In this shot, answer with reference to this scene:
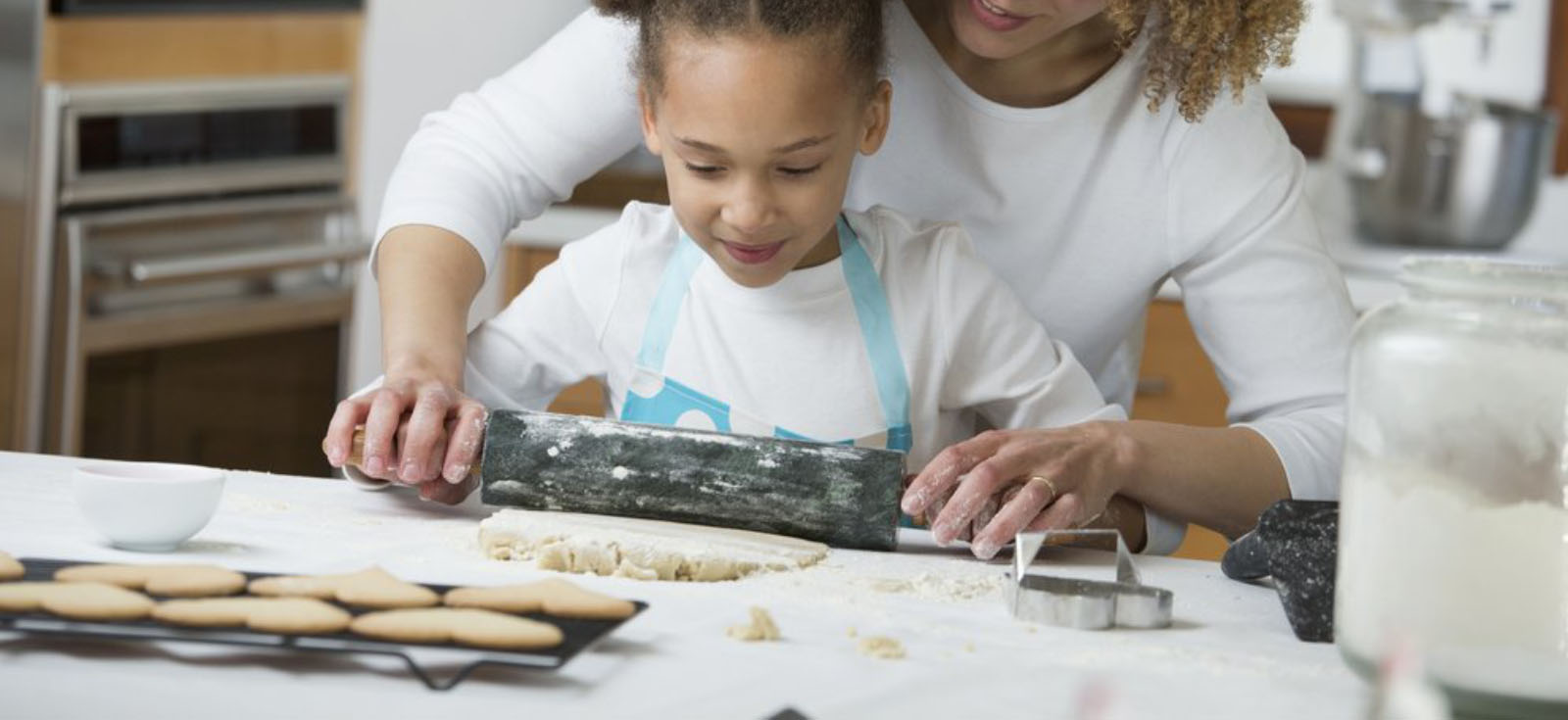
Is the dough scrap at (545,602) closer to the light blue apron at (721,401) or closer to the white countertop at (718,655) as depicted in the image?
the white countertop at (718,655)

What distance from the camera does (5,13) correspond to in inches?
99.7

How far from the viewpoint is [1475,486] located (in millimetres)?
864

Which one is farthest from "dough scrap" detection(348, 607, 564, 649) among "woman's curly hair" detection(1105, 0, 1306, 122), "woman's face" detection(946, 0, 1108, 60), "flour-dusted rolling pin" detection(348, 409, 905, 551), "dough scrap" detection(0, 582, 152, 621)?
"woman's curly hair" detection(1105, 0, 1306, 122)

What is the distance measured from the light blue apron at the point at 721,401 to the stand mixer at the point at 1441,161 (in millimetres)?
1661

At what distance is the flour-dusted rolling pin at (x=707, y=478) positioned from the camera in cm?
126

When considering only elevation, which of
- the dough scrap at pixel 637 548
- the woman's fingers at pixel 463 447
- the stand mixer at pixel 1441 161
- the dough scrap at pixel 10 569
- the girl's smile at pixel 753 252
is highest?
the stand mixer at pixel 1441 161

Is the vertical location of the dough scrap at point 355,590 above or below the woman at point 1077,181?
below

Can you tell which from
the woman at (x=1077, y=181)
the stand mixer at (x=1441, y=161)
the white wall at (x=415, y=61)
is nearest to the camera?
the woman at (x=1077, y=181)

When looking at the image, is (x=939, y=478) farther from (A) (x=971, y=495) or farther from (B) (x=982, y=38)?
(B) (x=982, y=38)

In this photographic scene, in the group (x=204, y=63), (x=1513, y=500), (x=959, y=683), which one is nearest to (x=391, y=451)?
(x=959, y=683)

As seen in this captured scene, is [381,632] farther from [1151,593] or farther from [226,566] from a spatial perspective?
[1151,593]

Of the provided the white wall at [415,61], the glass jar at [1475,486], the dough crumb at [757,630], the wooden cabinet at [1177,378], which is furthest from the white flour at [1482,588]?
the white wall at [415,61]

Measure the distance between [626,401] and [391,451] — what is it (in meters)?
0.28

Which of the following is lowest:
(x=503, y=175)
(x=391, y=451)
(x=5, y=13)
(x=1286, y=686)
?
(x=1286, y=686)
